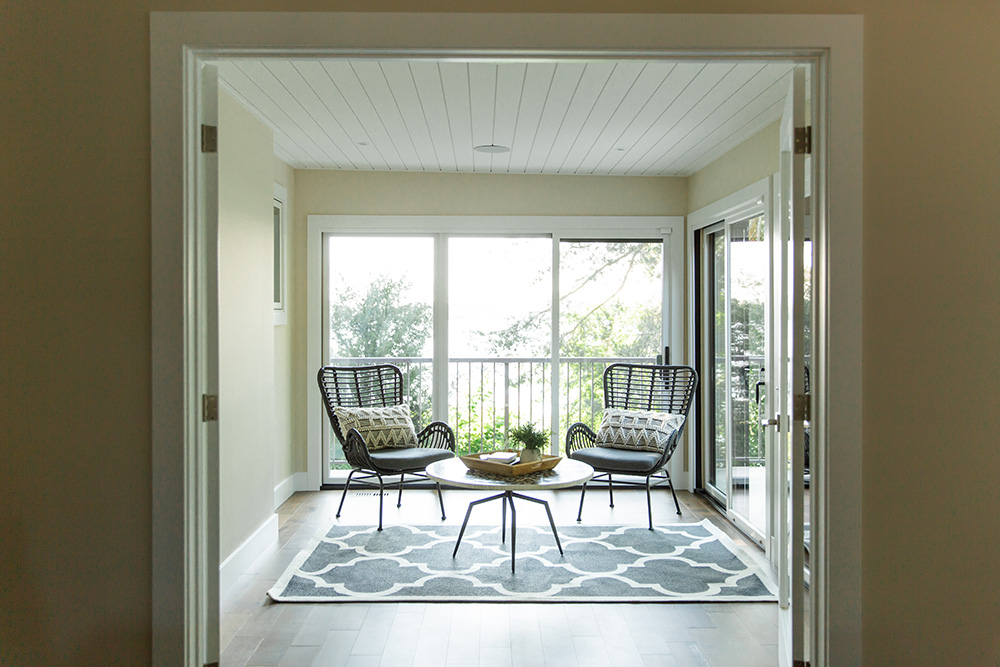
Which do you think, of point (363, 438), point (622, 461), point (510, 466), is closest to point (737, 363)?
point (622, 461)

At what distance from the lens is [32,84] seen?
195 centimetres

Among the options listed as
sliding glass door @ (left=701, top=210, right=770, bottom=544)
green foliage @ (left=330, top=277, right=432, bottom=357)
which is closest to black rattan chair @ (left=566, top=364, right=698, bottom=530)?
sliding glass door @ (left=701, top=210, right=770, bottom=544)

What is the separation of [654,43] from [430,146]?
2884 mm

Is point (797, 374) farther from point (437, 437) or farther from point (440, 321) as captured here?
point (440, 321)

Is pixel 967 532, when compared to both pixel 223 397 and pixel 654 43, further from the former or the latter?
pixel 223 397

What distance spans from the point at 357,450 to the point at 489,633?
1.86 metres

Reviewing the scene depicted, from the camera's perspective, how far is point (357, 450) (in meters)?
4.53

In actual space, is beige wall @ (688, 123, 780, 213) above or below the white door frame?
above

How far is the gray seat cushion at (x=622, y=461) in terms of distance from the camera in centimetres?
441

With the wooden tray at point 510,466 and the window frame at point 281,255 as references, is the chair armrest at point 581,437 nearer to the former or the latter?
the wooden tray at point 510,466

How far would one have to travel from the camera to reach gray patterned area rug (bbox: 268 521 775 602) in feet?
11.0

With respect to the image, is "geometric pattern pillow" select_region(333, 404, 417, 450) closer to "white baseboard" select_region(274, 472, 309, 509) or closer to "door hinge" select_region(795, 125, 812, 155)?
"white baseboard" select_region(274, 472, 309, 509)

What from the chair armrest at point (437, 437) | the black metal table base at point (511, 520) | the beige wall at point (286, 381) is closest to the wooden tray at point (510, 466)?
the black metal table base at point (511, 520)

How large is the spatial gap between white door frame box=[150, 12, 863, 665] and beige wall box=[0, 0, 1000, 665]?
0.13 feet
